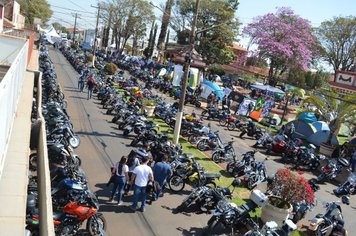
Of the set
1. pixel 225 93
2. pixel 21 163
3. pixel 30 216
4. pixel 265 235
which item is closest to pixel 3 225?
pixel 30 216

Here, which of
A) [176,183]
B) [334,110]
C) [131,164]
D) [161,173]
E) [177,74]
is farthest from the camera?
[177,74]

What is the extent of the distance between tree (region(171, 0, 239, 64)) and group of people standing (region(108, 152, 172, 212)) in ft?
128

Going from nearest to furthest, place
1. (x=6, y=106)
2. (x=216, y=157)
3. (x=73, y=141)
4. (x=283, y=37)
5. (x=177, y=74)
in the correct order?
(x=6, y=106) < (x=73, y=141) < (x=216, y=157) < (x=177, y=74) < (x=283, y=37)

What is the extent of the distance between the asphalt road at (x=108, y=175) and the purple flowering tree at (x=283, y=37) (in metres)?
21.9

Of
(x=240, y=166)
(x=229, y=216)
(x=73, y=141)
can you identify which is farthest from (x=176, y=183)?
(x=73, y=141)

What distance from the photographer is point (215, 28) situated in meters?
48.6

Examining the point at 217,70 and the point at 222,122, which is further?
the point at 217,70

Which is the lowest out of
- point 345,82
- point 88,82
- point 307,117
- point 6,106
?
point 88,82

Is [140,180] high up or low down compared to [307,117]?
down

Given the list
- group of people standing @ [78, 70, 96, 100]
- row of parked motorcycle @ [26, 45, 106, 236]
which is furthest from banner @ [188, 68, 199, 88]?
row of parked motorcycle @ [26, 45, 106, 236]

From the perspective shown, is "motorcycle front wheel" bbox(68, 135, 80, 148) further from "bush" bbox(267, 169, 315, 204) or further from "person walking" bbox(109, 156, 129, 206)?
"bush" bbox(267, 169, 315, 204)

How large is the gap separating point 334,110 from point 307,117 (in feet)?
5.49

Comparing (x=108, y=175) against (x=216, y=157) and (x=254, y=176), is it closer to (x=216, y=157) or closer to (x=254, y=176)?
(x=254, y=176)

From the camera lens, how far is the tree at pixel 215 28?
1930 inches
